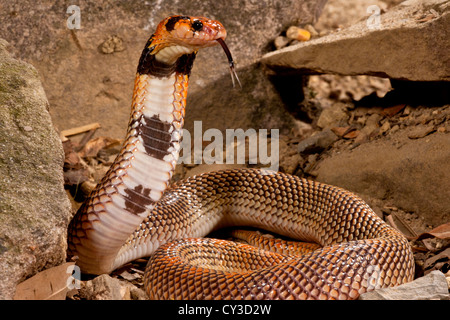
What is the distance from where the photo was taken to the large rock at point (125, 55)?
18.5ft

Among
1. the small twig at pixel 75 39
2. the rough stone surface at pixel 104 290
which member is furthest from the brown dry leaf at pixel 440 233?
the small twig at pixel 75 39

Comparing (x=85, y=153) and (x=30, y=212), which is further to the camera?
(x=85, y=153)

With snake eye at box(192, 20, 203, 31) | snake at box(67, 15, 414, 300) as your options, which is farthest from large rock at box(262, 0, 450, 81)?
snake eye at box(192, 20, 203, 31)

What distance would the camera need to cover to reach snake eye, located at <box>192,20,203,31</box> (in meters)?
3.25

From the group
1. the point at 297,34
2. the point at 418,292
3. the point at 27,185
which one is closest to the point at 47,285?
the point at 27,185

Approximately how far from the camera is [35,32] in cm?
559

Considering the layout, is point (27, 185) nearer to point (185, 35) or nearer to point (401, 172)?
point (185, 35)

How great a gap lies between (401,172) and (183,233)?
6.69 ft

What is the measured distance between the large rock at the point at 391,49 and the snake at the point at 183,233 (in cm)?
122

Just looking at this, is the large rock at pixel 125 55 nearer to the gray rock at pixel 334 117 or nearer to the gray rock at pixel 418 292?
the gray rock at pixel 334 117

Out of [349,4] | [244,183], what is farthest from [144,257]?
[349,4]

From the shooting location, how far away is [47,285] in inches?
117
